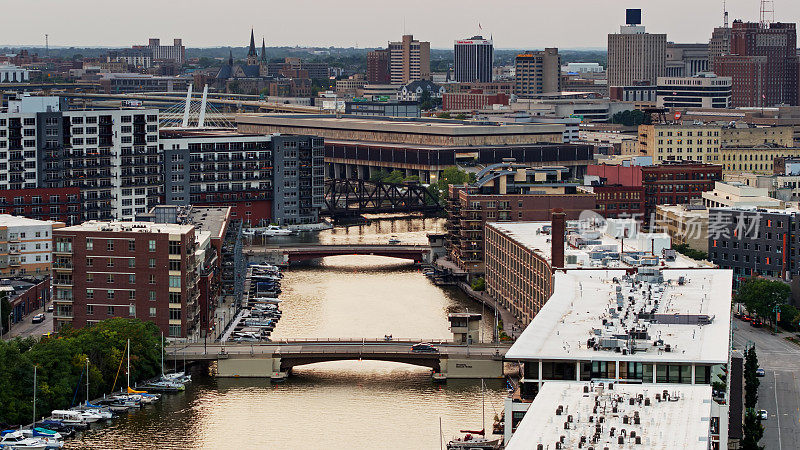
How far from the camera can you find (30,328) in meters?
78.0

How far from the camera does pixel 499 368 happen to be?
69.2m

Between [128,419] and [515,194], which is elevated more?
[515,194]

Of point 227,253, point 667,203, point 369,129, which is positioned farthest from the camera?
point 369,129

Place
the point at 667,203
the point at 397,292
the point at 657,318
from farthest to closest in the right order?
1. the point at 667,203
2. the point at 397,292
3. the point at 657,318

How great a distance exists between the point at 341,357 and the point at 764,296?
22.0 meters

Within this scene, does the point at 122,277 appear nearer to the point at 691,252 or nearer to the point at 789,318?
the point at 789,318

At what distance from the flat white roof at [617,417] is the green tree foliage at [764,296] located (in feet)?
106

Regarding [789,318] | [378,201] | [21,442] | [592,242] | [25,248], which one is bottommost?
[21,442]

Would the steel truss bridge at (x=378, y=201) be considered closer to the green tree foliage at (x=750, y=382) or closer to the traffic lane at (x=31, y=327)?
the traffic lane at (x=31, y=327)

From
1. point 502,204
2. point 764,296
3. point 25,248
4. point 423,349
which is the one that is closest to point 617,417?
point 423,349

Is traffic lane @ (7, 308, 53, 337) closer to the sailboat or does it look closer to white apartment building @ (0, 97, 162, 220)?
the sailboat

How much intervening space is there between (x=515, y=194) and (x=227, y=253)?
1963cm

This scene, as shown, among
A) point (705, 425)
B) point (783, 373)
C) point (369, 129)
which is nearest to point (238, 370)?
point (783, 373)

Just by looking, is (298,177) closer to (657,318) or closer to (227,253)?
(227,253)
